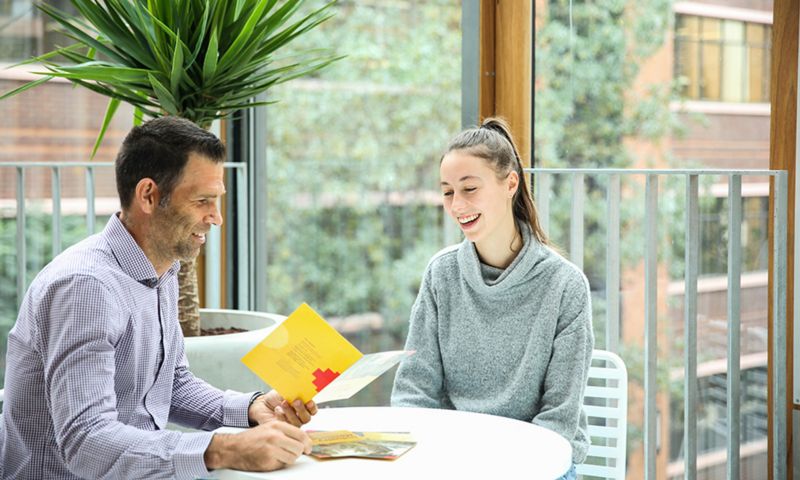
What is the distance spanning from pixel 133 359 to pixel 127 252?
180 millimetres

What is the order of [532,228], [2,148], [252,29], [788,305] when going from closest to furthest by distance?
[532,228] → [788,305] → [252,29] → [2,148]

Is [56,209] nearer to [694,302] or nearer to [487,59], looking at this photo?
[487,59]

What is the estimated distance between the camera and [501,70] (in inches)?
114

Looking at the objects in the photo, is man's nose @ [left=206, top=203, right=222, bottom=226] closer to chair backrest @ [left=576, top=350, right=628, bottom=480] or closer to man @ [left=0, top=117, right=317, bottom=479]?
man @ [left=0, top=117, right=317, bottom=479]

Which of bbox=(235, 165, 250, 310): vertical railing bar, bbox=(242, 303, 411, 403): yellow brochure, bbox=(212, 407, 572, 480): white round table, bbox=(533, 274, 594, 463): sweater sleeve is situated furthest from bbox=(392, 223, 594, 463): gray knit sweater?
bbox=(235, 165, 250, 310): vertical railing bar

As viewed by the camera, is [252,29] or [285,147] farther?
[285,147]

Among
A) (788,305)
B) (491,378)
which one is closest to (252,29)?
(491,378)

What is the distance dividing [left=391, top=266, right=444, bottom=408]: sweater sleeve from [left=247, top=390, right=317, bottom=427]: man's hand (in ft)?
1.19

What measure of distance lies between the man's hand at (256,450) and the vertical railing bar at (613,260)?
1311 mm

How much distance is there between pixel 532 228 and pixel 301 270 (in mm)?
2039

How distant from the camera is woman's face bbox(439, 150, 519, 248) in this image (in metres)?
2.04

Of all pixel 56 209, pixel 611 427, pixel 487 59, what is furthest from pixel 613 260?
pixel 56 209

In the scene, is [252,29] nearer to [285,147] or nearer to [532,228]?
[532,228]

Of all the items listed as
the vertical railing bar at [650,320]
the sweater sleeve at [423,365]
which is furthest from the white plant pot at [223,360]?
the vertical railing bar at [650,320]
